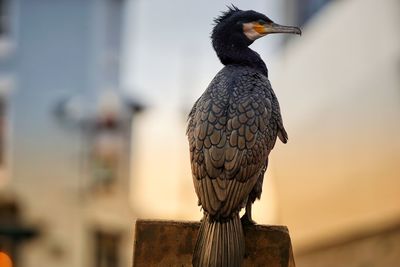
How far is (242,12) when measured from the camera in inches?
222

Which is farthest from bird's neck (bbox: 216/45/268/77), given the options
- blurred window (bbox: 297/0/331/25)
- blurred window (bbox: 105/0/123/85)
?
blurred window (bbox: 105/0/123/85)

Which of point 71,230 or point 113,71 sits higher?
point 113,71

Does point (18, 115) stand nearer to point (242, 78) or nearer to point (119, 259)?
point (119, 259)

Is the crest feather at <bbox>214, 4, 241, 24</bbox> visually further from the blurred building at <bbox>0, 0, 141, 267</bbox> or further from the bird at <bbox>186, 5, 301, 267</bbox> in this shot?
the blurred building at <bbox>0, 0, 141, 267</bbox>

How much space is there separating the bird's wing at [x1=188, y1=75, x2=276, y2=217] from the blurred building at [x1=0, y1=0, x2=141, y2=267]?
1547 centimetres

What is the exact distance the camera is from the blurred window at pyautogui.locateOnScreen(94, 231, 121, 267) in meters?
22.0

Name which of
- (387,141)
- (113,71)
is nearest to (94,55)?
(113,71)

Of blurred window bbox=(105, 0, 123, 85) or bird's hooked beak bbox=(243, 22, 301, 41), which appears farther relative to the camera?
blurred window bbox=(105, 0, 123, 85)

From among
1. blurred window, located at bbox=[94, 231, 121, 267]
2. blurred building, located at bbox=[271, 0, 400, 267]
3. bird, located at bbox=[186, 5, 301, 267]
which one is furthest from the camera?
blurred window, located at bbox=[94, 231, 121, 267]

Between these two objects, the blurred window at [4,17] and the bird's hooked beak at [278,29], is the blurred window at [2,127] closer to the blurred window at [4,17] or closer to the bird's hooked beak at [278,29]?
the blurred window at [4,17]

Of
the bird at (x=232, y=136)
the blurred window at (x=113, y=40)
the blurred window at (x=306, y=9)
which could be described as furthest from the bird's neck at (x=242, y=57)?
the blurred window at (x=113, y=40)

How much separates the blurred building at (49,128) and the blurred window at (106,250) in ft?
1.94

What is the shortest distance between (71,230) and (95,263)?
1323 mm

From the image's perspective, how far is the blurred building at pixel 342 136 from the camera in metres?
15.0
